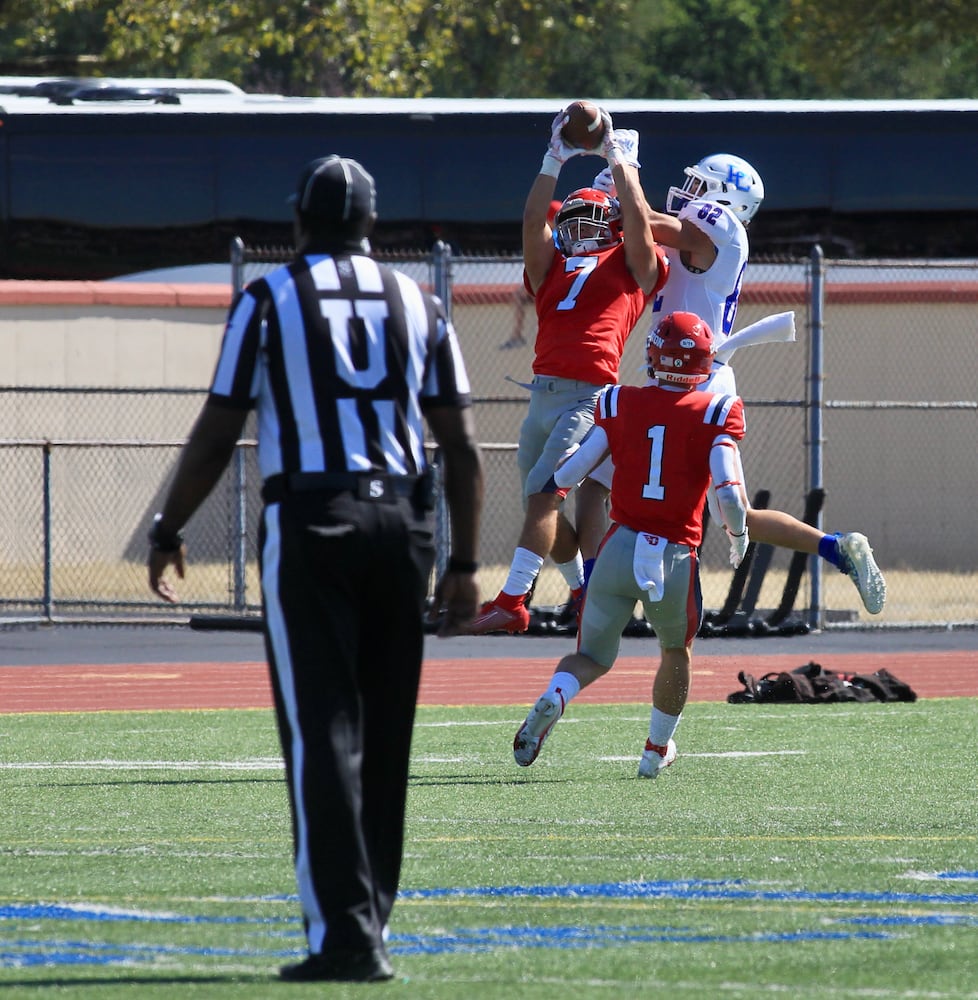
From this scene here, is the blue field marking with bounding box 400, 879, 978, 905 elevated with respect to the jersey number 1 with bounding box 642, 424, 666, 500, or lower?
lower

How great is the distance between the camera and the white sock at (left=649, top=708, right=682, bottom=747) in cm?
863

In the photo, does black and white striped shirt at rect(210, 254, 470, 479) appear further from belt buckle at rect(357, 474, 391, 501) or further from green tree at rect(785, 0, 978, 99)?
green tree at rect(785, 0, 978, 99)

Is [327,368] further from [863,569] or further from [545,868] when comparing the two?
[863,569]

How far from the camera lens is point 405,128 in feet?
78.0

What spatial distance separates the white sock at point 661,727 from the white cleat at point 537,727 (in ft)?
1.72

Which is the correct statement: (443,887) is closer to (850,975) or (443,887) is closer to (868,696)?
(850,975)

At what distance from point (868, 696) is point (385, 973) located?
7978 mm

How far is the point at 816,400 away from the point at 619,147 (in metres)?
7.88

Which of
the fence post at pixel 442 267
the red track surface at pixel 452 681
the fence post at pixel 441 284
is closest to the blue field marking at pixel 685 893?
the red track surface at pixel 452 681

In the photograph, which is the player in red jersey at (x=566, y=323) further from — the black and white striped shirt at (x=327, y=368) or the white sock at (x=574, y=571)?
the black and white striped shirt at (x=327, y=368)

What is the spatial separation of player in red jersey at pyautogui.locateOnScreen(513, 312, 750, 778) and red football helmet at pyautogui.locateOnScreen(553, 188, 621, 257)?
65.6 inches

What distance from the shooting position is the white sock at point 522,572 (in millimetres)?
9891

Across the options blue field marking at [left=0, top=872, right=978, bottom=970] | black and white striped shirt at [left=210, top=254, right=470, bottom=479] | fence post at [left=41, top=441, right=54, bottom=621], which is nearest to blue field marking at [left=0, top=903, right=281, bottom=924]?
blue field marking at [left=0, top=872, right=978, bottom=970]

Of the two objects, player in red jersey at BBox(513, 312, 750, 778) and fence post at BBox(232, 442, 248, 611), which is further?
fence post at BBox(232, 442, 248, 611)
